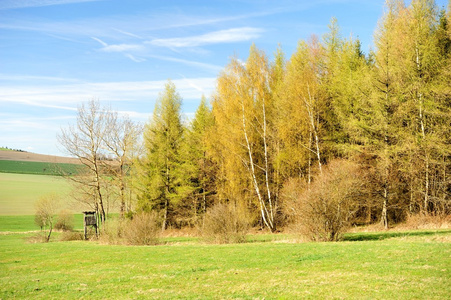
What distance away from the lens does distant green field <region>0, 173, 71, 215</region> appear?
199 ft

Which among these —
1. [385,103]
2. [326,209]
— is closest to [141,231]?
[326,209]

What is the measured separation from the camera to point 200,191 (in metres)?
39.0

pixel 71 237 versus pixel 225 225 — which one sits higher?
pixel 225 225

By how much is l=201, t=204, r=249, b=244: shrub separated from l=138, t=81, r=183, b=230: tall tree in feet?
51.8

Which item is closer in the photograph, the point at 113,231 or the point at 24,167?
the point at 113,231

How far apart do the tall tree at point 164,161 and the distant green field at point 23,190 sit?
1121 cm

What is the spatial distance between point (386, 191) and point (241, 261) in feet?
55.1

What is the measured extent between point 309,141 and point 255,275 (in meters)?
20.5

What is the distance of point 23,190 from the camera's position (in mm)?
73938

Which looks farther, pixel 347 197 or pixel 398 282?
pixel 347 197

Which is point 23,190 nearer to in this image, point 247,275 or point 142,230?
point 142,230

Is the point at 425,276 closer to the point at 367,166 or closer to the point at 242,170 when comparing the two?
the point at 367,166

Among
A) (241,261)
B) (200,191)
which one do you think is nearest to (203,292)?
(241,261)

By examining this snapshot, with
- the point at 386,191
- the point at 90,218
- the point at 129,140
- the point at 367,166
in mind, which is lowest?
the point at 90,218
